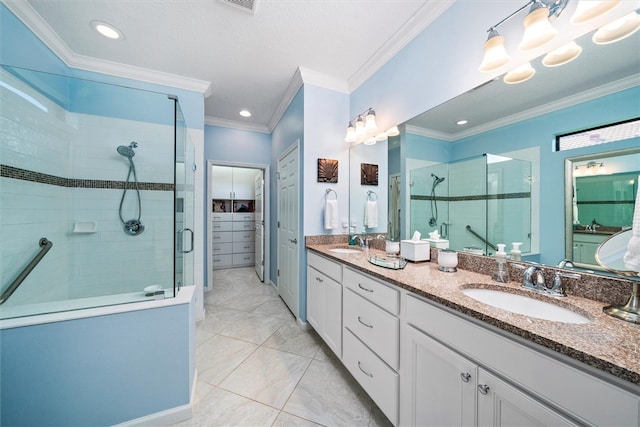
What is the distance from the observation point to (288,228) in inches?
111

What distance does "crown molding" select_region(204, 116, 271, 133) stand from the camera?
3472mm

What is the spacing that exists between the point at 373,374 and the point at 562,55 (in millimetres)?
1857

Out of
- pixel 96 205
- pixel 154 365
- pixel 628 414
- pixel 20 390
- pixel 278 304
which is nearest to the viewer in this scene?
pixel 628 414

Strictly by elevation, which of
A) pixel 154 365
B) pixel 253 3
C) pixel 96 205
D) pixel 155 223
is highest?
pixel 253 3

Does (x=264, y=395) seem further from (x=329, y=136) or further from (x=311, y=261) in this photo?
(x=329, y=136)

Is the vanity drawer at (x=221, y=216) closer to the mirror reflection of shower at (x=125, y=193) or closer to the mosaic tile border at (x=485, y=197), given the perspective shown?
the mirror reflection of shower at (x=125, y=193)

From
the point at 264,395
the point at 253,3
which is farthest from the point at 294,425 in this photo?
the point at 253,3

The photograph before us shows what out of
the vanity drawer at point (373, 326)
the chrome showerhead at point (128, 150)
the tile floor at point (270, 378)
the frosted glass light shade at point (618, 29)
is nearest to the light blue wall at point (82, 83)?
the chrome showerhead at point (128, 150)

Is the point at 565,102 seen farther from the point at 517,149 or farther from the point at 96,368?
the point at 96,368

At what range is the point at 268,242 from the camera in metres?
3.83

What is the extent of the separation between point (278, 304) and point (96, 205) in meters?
2.20

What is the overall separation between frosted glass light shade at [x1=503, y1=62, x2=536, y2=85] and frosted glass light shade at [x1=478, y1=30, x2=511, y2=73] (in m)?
0.07

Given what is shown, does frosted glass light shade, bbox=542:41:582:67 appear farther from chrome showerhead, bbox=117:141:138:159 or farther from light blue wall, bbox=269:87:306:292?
chrome showerhead, bbox=117:141:138:159

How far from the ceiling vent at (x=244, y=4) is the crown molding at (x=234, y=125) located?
6.95 feet
